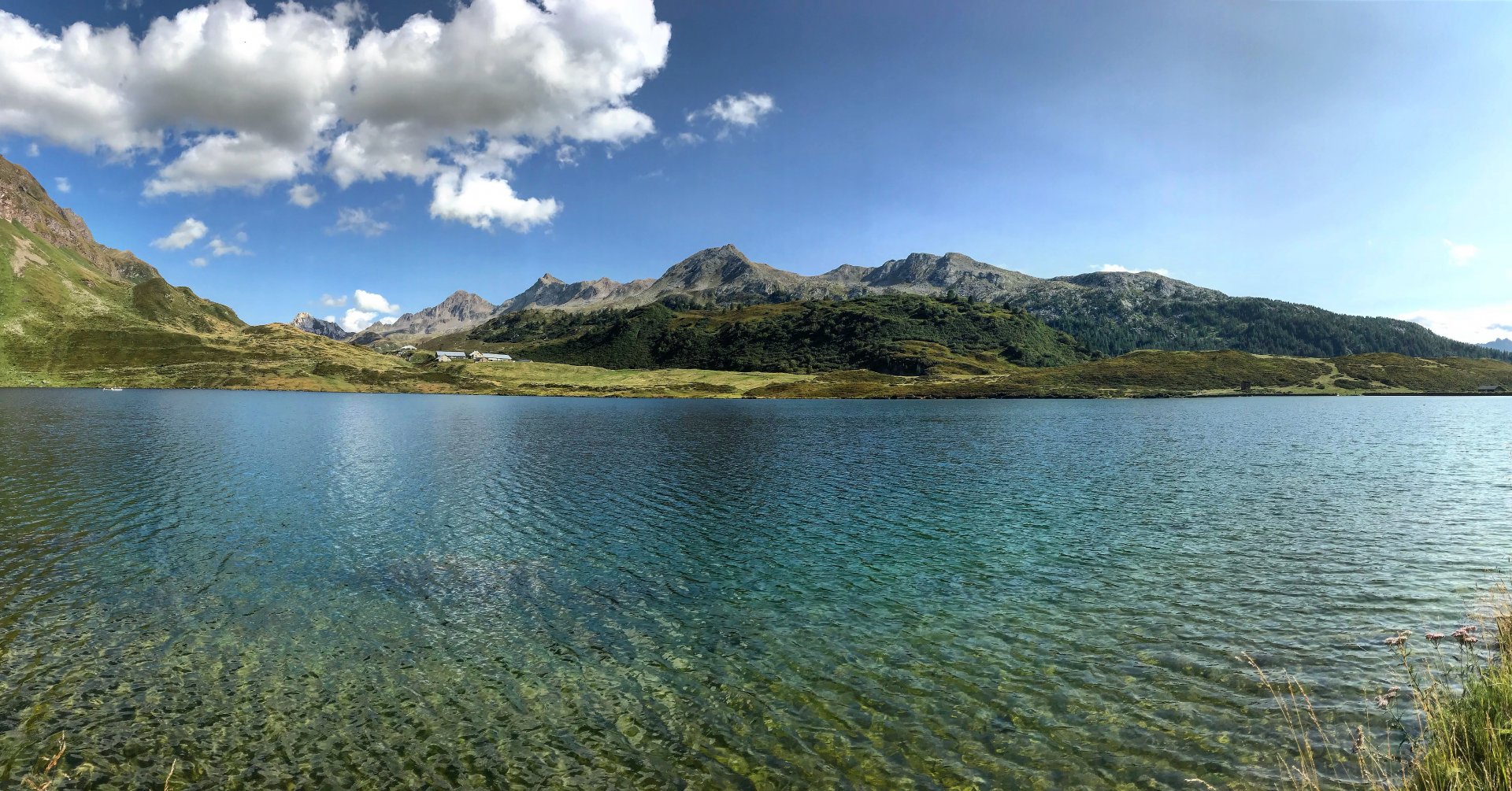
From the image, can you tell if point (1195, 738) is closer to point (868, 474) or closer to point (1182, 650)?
point (1182, 650)

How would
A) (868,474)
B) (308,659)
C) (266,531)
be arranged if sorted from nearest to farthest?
(308,659) → (266,531) → (868,474)

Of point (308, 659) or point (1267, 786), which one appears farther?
point (308, 659)

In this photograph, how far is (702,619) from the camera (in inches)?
1065

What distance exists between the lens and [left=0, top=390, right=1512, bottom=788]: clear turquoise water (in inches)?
665

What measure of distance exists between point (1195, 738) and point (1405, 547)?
3099 cm

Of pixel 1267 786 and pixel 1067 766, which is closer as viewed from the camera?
pixel 1267 786

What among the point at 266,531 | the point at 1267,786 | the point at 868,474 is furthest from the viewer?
the point at 868,474

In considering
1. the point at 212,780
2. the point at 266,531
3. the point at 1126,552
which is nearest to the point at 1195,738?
the point at 1126,552

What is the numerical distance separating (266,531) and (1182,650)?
4952 centimetres

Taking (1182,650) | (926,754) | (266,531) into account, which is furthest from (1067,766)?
(266,531)

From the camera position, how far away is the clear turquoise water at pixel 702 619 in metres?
16.9

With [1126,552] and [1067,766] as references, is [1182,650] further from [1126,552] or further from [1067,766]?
[1126,552]

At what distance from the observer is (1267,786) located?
49.0 feet

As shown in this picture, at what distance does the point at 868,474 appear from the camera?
66875 mm
